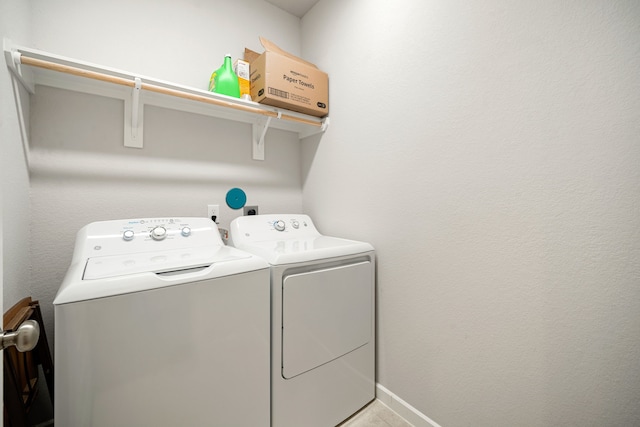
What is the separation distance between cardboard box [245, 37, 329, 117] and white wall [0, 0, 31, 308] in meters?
1.01

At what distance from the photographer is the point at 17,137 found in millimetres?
1067

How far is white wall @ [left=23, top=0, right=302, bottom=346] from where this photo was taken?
4.13 ft

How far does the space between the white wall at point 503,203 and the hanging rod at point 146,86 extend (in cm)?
54

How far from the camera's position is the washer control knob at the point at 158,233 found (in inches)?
48.3

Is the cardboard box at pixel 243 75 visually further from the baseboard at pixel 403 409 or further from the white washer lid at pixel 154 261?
the baseboard at pixel 403 409

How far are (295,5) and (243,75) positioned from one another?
33.8 inches

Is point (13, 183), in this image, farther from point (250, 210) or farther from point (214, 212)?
point (250, 210)

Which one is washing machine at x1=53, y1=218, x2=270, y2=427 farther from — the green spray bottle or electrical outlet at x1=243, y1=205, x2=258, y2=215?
the green spray bottle

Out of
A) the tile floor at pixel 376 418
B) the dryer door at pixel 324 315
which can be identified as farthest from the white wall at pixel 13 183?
the tile floor at pixel 376 418

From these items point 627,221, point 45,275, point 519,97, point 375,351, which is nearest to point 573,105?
point 519,97

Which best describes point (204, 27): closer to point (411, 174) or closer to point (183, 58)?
point (183, 58)

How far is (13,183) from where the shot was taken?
1.01 meters

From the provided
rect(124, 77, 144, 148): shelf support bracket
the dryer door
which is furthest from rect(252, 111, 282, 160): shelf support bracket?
the dryer door

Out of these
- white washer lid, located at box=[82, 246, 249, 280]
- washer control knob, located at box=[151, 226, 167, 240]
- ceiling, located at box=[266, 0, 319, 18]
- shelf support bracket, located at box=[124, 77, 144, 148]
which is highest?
ceiling, located at box=[266, 0, 319, 18]
